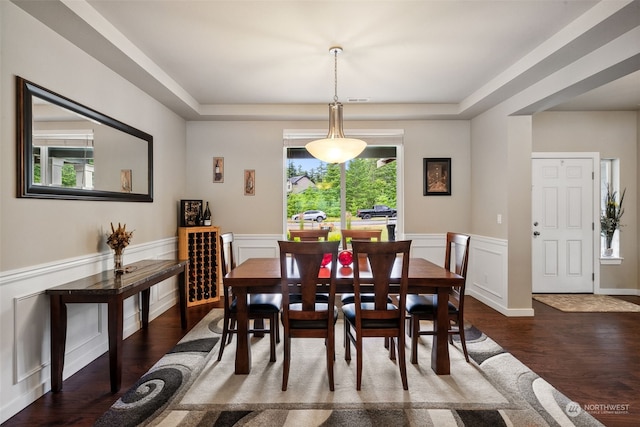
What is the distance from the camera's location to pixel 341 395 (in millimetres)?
2098

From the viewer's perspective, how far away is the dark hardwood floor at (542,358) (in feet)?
6.54

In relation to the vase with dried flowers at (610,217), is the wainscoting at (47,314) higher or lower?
lower

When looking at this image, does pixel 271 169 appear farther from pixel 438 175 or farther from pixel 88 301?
pixel 88 301

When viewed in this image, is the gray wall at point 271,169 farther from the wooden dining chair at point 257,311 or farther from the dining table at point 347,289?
the dining table at point 347,289

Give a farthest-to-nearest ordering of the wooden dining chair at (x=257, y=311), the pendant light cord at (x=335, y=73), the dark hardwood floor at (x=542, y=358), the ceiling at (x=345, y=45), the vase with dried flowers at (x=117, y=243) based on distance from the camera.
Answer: the pendant light cord at (x=335, y=73) < the vase with dried flowers at (x=117, y=243) < the wooden dining chair at (x=257, y=311) < the ceiling at (x=345, y=45) < the dark hardwood floor at (x=542, y=358)

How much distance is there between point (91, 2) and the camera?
2146 mm

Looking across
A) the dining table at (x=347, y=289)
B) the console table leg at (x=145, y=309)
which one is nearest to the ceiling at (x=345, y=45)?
the dining table at (x=347, y=289)

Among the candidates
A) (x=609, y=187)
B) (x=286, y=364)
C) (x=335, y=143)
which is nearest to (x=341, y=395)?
(x=286, y=364)

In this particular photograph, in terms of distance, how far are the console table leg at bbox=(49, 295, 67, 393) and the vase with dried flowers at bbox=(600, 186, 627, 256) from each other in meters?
6.40

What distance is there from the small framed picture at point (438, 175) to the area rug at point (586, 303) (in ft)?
6.36

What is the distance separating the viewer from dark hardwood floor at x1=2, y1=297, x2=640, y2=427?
1993 millimetres

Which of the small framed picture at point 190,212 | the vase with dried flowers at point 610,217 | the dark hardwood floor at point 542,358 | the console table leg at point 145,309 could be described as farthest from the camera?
the vase with dried flowers at point 610,217

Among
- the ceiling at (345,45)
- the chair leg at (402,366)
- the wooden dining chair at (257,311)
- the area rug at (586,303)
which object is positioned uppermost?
the ceiling at (345,45)

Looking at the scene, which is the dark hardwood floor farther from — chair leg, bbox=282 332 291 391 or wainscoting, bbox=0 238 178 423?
chair leg, bbox=282 332 291 391
